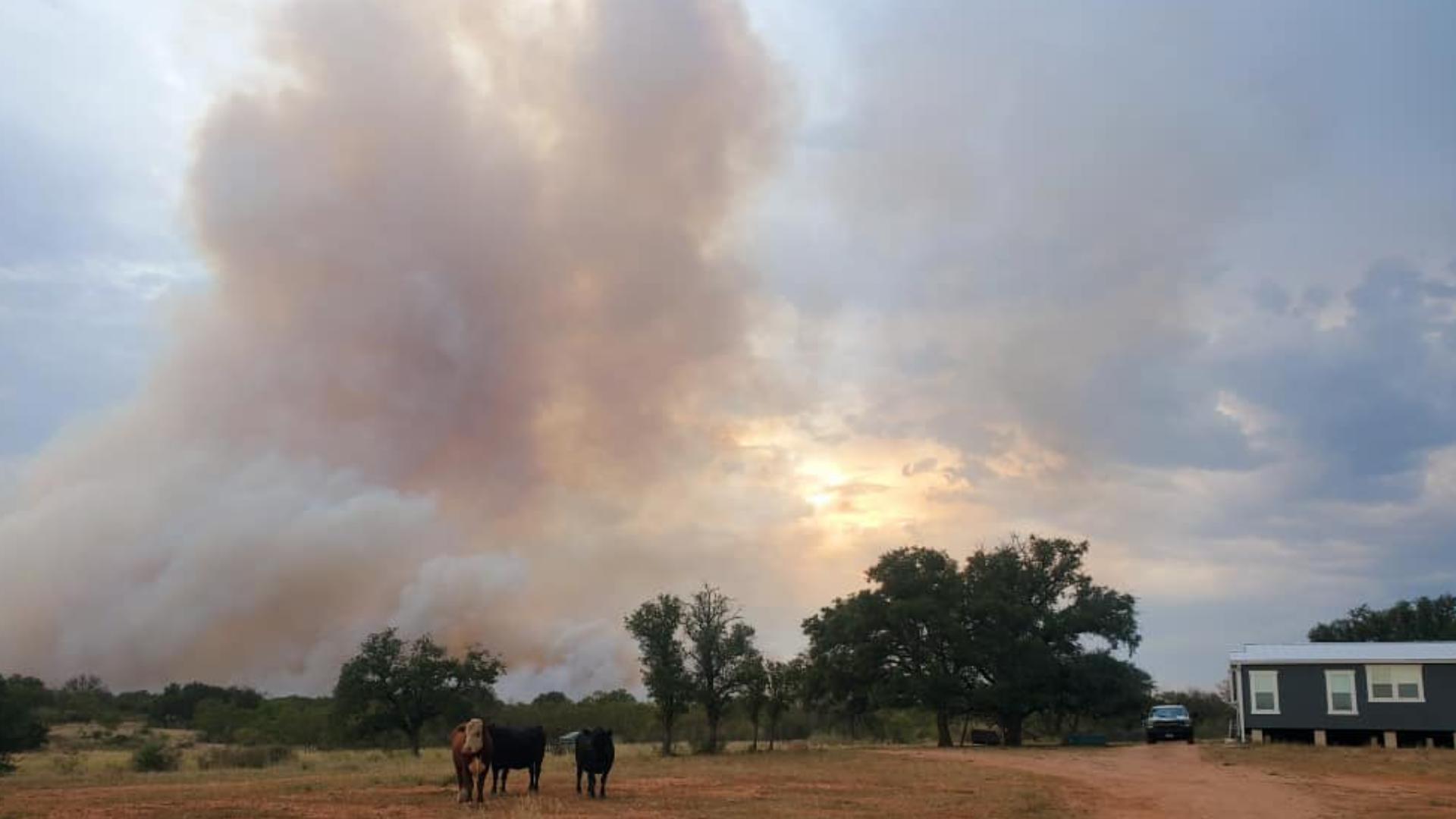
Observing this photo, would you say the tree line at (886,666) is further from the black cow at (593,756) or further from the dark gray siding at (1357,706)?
the black cow at (593,756)

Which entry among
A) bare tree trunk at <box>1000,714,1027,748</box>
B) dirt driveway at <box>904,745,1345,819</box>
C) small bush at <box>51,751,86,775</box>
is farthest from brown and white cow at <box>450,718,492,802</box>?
bare tree trunk at <box>1000,714,1027,748</box>

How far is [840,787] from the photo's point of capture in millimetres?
27812

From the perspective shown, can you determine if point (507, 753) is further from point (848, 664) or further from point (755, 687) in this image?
point (848, 664)

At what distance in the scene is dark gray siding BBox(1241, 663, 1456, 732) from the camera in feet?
144

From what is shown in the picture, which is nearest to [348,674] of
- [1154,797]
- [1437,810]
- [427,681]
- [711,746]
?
[427,681]

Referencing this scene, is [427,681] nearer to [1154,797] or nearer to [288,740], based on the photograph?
[288,740]

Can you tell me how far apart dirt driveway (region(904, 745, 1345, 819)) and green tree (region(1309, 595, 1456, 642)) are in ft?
179

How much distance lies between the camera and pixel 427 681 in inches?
2207

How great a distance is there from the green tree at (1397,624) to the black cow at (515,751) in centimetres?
7991

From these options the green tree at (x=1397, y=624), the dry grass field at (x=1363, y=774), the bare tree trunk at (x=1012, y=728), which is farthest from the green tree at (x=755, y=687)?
the green tree at (x=1397, y=624)

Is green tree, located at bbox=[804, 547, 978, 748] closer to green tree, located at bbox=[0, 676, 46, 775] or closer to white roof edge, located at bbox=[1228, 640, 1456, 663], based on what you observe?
white roof edge, located at bbox=[1228, 640, 1456, 663]

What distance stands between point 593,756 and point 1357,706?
116 feet

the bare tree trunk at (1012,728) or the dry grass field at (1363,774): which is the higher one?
the dry grass field at (1363,774)

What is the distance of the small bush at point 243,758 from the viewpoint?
1687 inches
